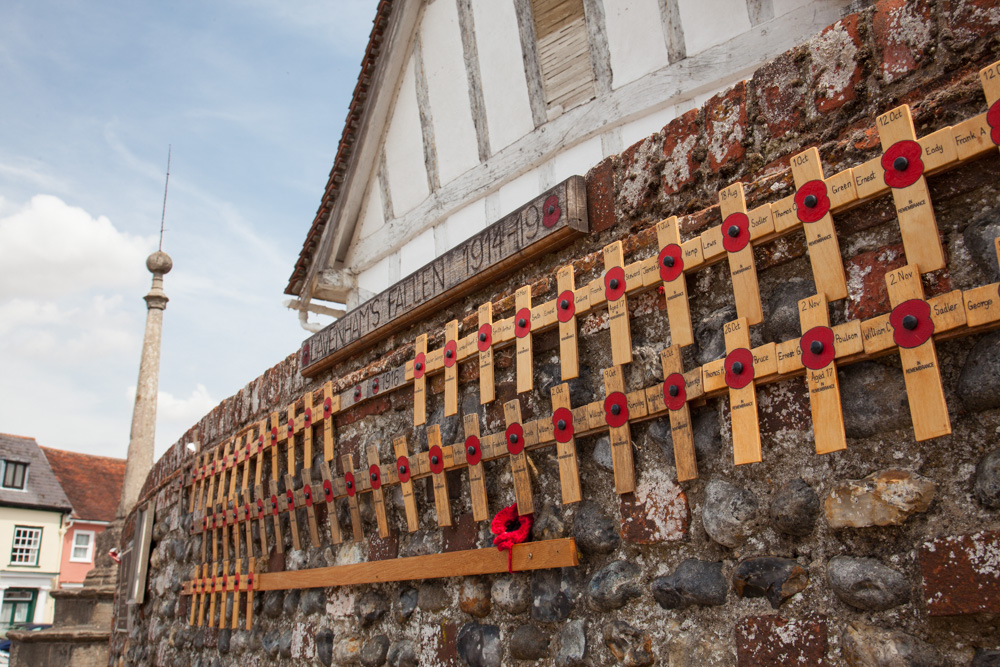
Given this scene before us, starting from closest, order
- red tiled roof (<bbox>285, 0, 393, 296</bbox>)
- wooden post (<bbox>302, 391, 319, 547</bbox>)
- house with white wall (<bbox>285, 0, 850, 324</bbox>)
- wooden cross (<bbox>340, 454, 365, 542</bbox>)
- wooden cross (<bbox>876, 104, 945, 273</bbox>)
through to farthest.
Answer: wooden cross (<bbox>876, 104, 945, 273</bbox>)
wooden cross (<bbox>340, 454, 365, 542</bbox>)
wooden post (<bbox>302, 391, 319, 547</bbox>)
house with white wall (<bbox>285, 0, 850, 324</bbox>)
red tiled roof (<bbox>285, 0, 393, 296</bbox>)

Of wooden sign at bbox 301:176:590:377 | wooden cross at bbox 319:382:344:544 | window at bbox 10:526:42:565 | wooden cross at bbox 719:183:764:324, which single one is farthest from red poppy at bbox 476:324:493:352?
window at bbox 10:526:42:565

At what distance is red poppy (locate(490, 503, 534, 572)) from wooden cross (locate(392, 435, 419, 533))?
53cm

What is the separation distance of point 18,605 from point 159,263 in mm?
15931

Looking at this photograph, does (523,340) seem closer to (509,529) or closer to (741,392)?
(509,529)

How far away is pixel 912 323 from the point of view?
1644mm

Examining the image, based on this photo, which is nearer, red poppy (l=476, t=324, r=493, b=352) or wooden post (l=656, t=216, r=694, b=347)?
wooden post (l=656, t=216, r=694, b=347)

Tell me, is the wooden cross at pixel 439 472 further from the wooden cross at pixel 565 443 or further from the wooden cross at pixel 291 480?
the wooden cross at pixel 291 480

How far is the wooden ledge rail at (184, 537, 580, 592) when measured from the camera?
2.32 meters

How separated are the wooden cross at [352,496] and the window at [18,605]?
83.7 feet

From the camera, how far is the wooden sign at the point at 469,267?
8.71 ft

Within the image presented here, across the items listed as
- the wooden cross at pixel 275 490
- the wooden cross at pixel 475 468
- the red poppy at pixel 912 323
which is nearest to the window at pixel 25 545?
the wooden cross at pixel 275 490

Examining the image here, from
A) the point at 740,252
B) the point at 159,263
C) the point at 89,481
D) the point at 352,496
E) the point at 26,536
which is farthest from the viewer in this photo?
the point at 89,481

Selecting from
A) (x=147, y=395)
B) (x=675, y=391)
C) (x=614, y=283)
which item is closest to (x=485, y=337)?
(x=614, y=283)

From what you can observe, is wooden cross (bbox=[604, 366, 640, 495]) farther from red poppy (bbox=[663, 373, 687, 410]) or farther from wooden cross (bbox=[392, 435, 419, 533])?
wooden cross (bbox=[392, 435, 419, 533])
